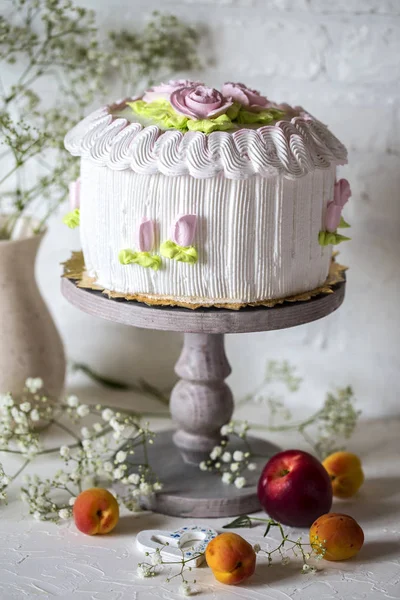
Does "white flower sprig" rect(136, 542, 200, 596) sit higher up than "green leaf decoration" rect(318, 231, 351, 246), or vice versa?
"green leaf decoration" rect(318, 231, 351, 246)

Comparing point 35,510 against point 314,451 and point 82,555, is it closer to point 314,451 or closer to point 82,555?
point 82,555

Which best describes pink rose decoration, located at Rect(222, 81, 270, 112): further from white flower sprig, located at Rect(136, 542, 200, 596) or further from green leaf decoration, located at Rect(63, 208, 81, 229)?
white flower sprig, located at Rect(136, 542, 200, 596)

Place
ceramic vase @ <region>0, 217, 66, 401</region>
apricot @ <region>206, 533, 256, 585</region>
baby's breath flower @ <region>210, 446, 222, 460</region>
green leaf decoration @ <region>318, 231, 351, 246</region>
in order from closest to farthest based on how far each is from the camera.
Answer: apricot @ <region>206, 533, 256, 585</region> < green leaf decoration @ <region>318, 231, 351, 246</region> < baby's breath flower @ <region>210, 446, 222, 460</region> < ceramic vase @ <region>0, 217, 66, 401</region>

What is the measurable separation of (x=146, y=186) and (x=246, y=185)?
119 millimetres

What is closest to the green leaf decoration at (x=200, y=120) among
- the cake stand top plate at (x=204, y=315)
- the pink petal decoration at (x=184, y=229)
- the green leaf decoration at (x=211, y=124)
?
the green leaf decoration at (x=211, y=124)

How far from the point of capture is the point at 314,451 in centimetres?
128

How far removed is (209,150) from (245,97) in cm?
14

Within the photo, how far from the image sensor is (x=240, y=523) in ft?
3.47

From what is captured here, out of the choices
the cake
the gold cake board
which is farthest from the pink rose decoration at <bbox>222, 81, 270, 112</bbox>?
the gold cake board

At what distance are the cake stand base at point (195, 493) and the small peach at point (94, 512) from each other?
81mm

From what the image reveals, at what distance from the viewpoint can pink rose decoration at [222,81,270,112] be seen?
3.34 feet

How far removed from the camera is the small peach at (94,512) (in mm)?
1008

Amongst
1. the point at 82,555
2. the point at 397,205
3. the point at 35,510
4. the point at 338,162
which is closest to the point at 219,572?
the point at 82,555

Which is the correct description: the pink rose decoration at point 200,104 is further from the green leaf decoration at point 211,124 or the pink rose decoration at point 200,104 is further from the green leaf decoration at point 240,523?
the green leaf decoration at point 240,523
